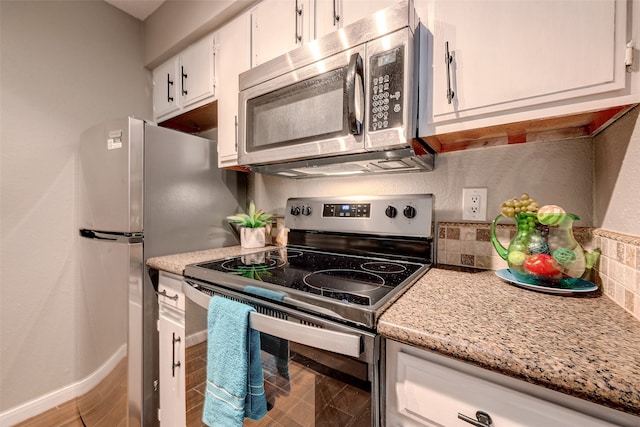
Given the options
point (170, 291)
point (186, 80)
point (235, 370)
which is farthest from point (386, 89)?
point (186, 80)

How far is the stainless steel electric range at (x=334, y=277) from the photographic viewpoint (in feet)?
2.12

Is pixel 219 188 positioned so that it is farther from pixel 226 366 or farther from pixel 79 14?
pixel 79 14

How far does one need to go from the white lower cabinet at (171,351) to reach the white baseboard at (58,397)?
0.66 feet

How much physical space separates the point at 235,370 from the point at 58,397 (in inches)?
65.2

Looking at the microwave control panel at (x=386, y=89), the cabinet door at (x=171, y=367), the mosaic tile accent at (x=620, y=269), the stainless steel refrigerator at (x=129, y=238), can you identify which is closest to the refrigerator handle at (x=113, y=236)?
the stainless steel refrigerator at (x=129, y=238)

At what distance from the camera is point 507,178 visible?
3.48 ft

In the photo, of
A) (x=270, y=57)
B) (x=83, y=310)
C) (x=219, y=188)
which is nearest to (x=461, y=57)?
(x=270, y=57)

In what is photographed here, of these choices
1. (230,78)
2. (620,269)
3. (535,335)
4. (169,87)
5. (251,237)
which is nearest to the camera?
(535,335)

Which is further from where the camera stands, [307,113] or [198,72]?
[198,72]

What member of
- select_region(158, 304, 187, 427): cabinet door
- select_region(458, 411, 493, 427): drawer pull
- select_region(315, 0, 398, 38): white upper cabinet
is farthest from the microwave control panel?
select_region(158, 304, 187, 427): cabinet door

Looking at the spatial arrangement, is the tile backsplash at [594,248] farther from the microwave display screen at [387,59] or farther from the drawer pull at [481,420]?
the microwave display screen at [387,59]

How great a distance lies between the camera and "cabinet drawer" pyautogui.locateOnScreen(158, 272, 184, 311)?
1.16 metres

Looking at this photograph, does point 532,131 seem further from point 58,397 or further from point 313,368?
point 58,397

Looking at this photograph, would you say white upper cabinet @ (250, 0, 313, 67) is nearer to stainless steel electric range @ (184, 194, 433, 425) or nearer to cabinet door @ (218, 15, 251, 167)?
cabinet door @ (218, 15, 251, 167)
